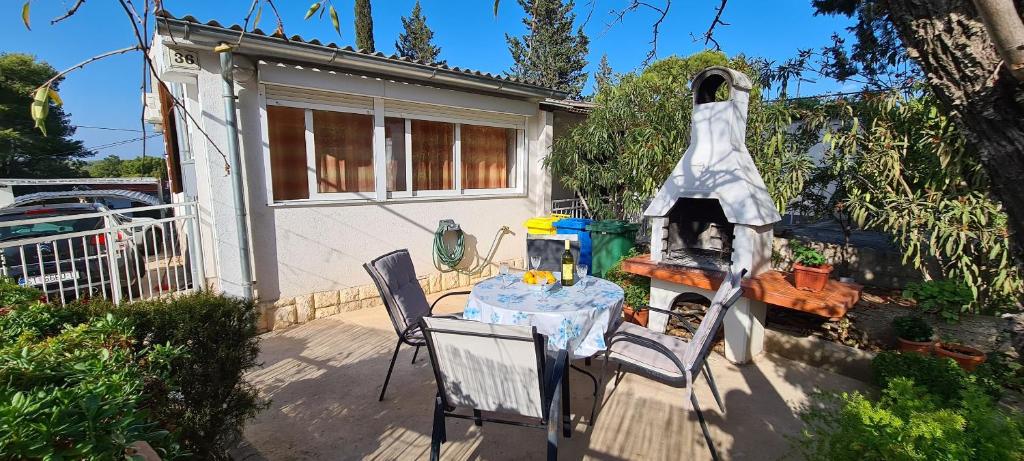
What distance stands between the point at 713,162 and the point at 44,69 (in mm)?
40677

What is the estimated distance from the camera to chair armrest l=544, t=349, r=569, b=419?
8.27 feet

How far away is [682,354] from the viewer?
3291 millimetres

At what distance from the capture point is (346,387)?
3.86 m

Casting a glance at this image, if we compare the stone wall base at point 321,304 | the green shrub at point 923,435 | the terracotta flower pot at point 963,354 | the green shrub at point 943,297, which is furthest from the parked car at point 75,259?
the green shrub at point 943,297

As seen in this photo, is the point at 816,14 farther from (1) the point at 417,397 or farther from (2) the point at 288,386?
(2) the point at 288,386

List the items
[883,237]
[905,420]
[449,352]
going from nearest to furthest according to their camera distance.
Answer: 1. [905,420]
2. [449,352]
3. [883,237]

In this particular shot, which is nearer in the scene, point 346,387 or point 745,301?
point 346,387

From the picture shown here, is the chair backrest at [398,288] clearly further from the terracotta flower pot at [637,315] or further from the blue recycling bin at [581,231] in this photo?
the blue recycling bin at [581,231]

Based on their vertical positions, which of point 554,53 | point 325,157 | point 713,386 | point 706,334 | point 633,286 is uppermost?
point 554,53

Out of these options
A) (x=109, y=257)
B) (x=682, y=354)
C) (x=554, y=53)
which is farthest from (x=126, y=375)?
(x=554, y=53)

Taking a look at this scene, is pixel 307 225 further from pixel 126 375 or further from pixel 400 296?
pixel 126 375

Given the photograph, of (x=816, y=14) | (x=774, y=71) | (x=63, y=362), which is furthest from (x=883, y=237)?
(x=63, y=362)

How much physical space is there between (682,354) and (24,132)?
3823 centimetres

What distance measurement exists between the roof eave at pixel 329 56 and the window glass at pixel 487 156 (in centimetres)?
80
